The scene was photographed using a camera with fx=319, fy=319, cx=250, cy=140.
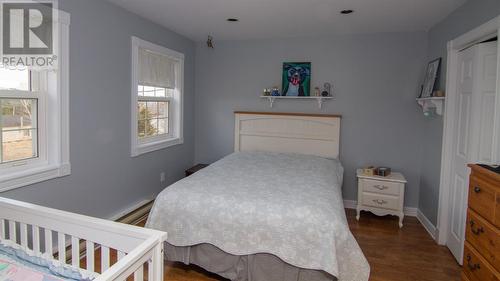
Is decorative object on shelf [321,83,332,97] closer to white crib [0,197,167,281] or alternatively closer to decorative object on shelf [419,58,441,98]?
decorative object on shelf [419,58,441,98]

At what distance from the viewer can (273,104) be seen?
14.5ft

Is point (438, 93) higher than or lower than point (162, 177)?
higher

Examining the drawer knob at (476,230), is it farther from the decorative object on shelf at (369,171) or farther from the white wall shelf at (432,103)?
the decorative object on shelf at (369,171)

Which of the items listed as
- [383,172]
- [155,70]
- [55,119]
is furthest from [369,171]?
[55,119]

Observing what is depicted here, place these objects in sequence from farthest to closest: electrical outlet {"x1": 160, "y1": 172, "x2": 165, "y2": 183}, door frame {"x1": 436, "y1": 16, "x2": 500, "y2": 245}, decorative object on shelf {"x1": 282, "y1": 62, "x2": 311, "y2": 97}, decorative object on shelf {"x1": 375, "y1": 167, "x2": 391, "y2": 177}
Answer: decorative object on shelf {"x1": 282, "y1": 62, "x2": 311, "y2": 97}, electrical outlet {"x1": 160, "y1": 172, "x2": 165, "y2": 183}, decorative object on shelf {"x1": 375, "y1": 167, "x2": 391, "y2": 177}, door frame {"x1": 436, "y1": 16, "x2": 500, "y2": 245}

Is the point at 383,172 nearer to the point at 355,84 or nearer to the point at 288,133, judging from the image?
the point at 355,84

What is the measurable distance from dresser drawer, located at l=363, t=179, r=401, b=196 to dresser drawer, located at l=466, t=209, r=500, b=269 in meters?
1.78

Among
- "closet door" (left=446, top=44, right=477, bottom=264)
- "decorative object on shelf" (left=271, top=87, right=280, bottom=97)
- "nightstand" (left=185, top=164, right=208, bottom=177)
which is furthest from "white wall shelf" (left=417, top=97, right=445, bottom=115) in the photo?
"nightstand" (left=185, top=164, right=208, bottom=177)

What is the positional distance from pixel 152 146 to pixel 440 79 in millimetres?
3241

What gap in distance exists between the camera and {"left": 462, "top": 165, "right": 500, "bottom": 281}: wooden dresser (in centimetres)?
150

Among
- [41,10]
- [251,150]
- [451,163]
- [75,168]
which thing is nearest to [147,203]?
[75,168]

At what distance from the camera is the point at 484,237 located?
160cm

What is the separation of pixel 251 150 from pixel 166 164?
1163 mm

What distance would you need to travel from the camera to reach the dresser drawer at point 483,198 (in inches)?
60.1
